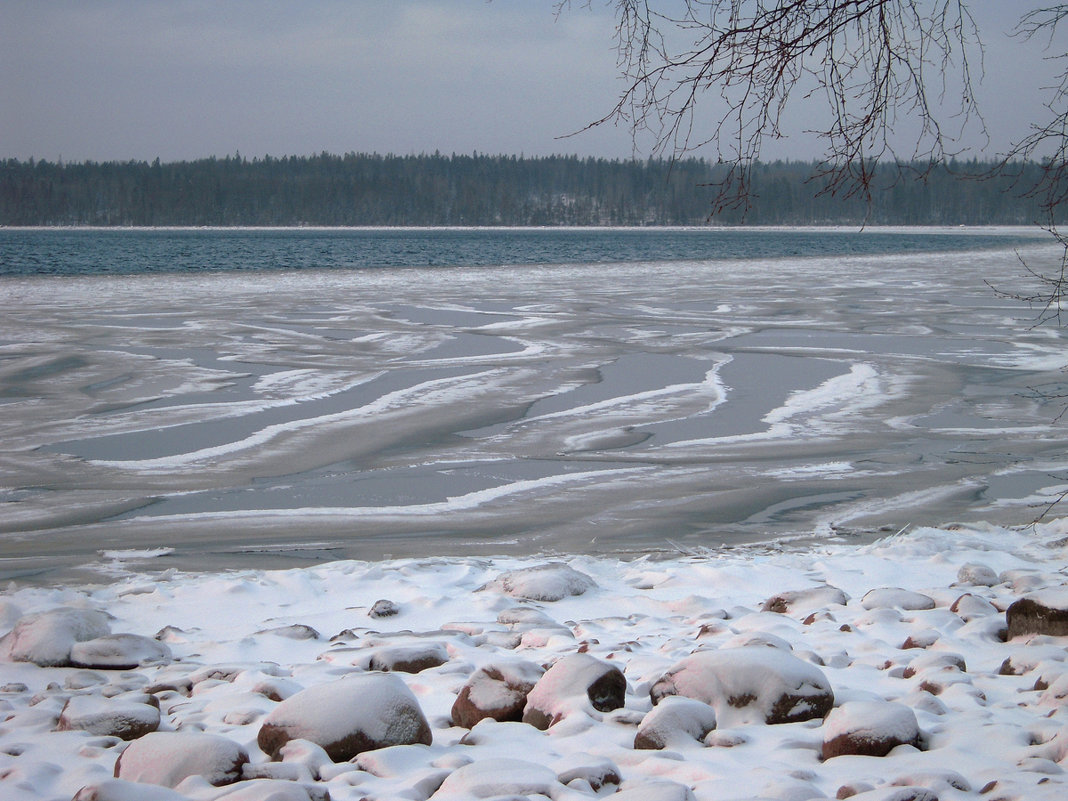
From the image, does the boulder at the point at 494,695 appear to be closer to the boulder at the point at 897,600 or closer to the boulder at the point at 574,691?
the boulder at the point at 574,691

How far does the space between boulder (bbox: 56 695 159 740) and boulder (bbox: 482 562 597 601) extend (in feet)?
5.85

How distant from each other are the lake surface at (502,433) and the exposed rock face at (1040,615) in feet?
5.63

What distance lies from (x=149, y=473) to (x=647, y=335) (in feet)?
28.6

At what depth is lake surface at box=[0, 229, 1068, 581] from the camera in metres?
5.66

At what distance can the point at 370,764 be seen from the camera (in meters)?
2.82

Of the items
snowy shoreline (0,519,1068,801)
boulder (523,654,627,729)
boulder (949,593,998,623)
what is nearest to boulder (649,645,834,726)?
snowy shoreline (0,519,1068,801)

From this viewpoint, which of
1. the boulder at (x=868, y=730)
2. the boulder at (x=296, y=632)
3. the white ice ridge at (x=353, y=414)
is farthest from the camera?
the white ice ridge at (x=353, y=414)

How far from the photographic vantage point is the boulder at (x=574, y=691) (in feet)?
10.3

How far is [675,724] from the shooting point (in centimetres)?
300

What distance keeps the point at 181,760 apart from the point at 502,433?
17.2ft

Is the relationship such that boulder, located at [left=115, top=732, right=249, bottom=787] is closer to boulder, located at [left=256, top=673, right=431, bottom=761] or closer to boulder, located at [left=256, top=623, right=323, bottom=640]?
boulder, located at [left=256, top=673, right=431, bottom=761]

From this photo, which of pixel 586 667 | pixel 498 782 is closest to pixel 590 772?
pixel 498 782

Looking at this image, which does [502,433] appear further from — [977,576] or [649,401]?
[977,576]

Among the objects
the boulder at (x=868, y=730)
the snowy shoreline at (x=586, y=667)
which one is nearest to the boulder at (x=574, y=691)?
the snowy shoreline at (x=586, y=667)
